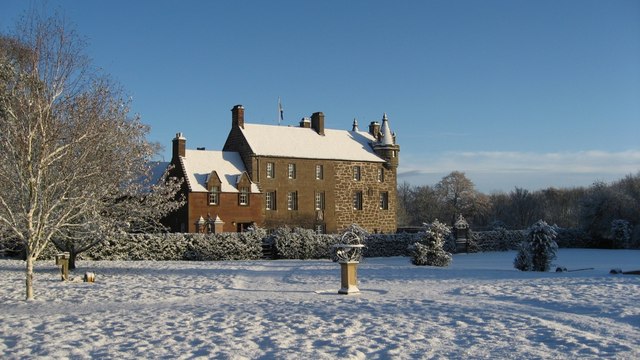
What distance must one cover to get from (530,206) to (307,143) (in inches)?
1439

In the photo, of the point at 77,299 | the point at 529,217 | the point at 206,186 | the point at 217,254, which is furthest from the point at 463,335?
the point at 529,217

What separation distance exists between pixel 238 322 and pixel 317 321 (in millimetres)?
1394

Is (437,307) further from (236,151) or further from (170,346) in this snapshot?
(236,151)

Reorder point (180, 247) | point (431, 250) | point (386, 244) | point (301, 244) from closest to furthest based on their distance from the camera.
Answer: point (431, 250) → point (180, 247) → point (301, 244) → point (386, 244)

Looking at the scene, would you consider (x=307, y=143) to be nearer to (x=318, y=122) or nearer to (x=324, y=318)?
(x=318, y=122)

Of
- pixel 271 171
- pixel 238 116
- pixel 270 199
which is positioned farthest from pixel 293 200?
pixel 238 116

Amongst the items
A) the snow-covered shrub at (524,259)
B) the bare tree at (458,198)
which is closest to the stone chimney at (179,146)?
the snow-covered shrub at (524,259)

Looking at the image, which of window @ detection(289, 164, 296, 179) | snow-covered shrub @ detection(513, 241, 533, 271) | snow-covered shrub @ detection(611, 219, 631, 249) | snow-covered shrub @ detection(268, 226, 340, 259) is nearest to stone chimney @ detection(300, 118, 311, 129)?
window @ detection(289, 164, 296, 179)

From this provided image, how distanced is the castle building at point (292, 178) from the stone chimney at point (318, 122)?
0.08 metres

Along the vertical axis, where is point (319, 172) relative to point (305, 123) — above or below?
below

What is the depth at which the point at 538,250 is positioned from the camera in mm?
21312

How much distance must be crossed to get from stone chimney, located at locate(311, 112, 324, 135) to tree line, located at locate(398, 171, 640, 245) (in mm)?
15826

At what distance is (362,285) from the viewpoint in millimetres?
17016

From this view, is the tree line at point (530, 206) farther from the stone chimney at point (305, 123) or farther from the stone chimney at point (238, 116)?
the stone chimney at point (238, 116)
